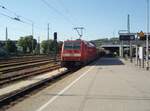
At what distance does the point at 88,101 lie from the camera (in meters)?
12.6

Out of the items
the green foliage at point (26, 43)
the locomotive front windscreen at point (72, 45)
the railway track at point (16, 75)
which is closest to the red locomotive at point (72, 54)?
the locomotive front windscreen at point (72, 45)

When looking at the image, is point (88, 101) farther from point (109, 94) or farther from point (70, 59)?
point (70, 59)

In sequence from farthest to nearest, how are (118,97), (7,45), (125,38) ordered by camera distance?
(7,45) < (125,38) < (118,97)

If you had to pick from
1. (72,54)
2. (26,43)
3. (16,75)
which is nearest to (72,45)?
(72,54)

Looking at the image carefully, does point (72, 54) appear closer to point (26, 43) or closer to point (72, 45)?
point (72, 45)

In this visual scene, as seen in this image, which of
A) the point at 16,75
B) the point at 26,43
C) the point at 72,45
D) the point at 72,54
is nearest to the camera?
the point at 16,75

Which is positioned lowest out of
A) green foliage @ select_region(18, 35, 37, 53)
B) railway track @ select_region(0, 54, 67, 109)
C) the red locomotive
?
railway track @ select_region(0, 54, 67, 109)

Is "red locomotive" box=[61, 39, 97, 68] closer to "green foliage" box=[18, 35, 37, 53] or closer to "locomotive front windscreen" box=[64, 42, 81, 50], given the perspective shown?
"locomotive front windscreen" box=[64, 42, 81, 50]

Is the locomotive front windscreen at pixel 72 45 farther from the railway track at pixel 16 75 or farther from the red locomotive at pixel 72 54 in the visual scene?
the railway track at pixel 16 75

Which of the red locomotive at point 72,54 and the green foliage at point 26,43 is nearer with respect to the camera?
the red locomotive at point 72,54

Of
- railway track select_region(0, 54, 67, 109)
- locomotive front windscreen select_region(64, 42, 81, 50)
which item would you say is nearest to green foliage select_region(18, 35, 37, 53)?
locomotive front windscreen select_region(64, 42, 81, 50)

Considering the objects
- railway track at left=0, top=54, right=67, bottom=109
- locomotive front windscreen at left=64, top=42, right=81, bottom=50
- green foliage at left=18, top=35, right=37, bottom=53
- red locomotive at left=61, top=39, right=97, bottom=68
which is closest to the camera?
railway track at left=0, top=54, right=67, bottom=109

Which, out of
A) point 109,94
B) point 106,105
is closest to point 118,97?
point 109,94

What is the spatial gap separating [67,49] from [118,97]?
2482 centimetres
